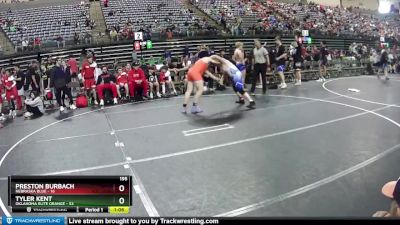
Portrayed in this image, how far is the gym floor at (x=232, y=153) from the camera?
4.07m

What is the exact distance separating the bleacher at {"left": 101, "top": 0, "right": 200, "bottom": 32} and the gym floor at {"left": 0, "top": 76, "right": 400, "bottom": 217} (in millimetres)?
13262

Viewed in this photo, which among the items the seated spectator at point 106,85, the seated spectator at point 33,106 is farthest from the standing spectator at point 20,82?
the seated spectator at point 106,85

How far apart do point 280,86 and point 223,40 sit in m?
9.01

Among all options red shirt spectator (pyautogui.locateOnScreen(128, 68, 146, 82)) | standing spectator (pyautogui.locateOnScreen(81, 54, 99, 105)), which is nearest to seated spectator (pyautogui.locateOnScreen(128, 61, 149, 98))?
red shirt spectator (pyautogui.locateOnScreen(128, 68, 146, 82))

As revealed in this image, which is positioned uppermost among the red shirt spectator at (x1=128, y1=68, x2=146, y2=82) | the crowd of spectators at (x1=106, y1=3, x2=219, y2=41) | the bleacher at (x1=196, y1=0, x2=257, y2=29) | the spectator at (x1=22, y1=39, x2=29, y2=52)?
the bleacher at (x1=196, y1=0, x2=257, y2=29)

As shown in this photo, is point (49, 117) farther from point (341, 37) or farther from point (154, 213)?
point (341, 37)

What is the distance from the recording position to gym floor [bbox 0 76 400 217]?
4070mm

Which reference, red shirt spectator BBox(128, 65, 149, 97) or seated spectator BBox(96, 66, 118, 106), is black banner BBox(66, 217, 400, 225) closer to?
seated spectator BBox(96, 66, 118, 106)

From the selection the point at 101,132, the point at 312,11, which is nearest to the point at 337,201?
the point at 101,132

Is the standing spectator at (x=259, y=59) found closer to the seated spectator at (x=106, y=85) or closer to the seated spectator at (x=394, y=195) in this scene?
the seated spectator at (x=106, y=85)

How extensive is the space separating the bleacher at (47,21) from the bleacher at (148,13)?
61.6 inches

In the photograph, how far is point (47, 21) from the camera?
73.5 ft
